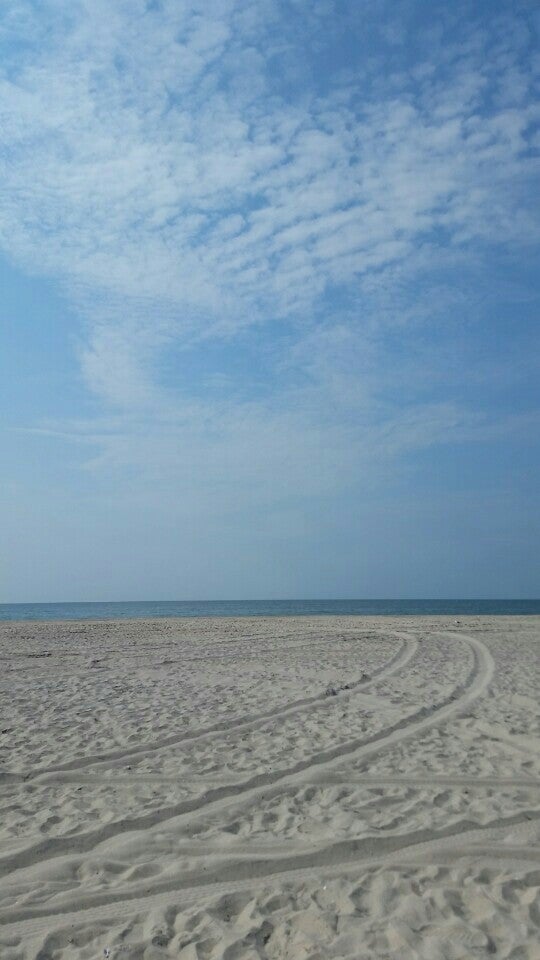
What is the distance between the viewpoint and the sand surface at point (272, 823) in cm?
416

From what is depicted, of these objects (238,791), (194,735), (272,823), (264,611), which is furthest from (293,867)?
(264,611)

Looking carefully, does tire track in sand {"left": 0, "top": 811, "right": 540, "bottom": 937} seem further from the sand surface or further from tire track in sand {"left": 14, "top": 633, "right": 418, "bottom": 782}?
tire track in sand {"left": 14, "top": 633, "right": 418, "bottom": 782}

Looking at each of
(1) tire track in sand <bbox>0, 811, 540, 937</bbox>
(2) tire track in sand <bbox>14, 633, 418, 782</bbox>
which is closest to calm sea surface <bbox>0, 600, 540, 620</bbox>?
(2) tire track in sand <bbox>14, 633, 418, 782</bbox>

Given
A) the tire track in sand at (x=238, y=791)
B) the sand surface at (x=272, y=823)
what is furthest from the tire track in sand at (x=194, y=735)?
the tire track in sand at (x=238, y=791)

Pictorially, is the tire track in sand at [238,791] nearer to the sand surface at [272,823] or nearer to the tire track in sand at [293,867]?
the sand surface at [272,823]

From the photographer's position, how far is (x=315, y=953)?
3.92 meters

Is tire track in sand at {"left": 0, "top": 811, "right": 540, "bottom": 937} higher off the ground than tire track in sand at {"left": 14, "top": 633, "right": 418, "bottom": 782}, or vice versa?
tire track in sand at {"left": 14, "top": 633, "right": 418, "bottom": 782}

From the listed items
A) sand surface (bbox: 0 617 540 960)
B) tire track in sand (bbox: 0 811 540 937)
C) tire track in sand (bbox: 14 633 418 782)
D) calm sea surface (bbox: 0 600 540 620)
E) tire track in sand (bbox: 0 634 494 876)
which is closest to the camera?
sand surface (bbox: 0 617 540 960)

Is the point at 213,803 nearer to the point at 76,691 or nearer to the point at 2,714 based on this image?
the point at 2,714

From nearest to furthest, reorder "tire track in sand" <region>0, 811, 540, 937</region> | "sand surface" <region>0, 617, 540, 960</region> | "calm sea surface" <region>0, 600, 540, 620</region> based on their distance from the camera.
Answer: "sand surface" <region>0, 617, 540, 960</region>, "tire track in sand" <region>0, 811, 540, 937</region>, "calm sea surface" <region>0, 600, 540, 620</region>

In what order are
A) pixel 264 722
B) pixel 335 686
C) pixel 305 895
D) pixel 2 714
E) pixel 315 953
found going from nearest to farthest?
pixel 315 953 → pixel 305 895 → pixel 264 722 → pixel 2 714 → pixel 335 686

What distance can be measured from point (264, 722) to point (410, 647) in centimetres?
1090

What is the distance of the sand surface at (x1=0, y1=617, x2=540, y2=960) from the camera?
164 inches

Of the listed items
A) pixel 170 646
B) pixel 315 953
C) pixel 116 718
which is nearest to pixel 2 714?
pixel 116 718
